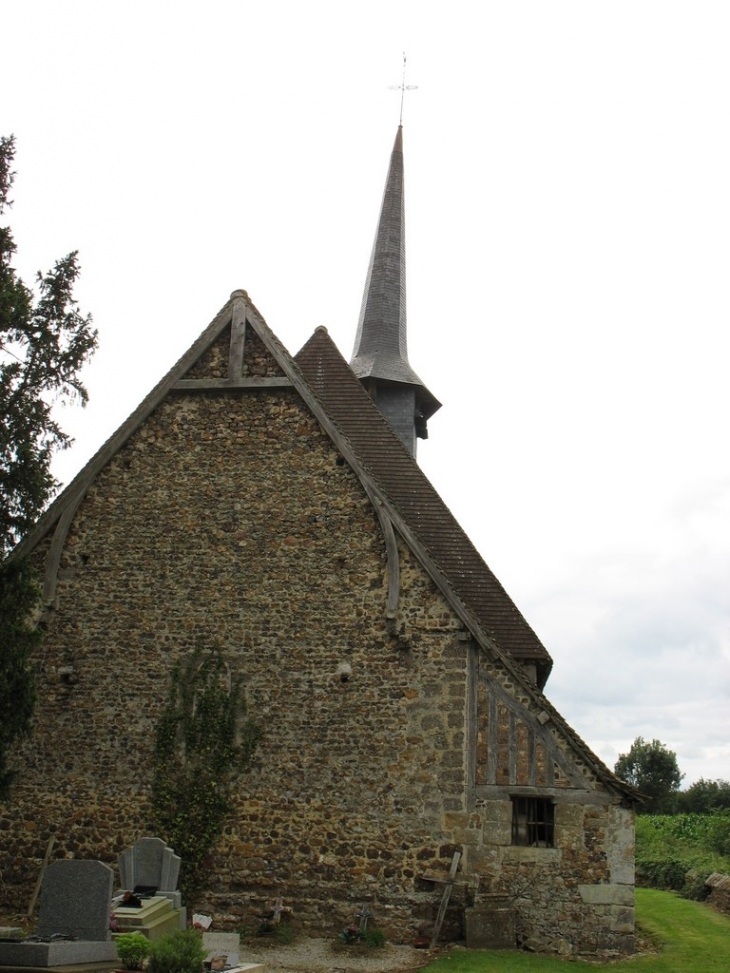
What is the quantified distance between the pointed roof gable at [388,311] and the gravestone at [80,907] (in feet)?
41.3

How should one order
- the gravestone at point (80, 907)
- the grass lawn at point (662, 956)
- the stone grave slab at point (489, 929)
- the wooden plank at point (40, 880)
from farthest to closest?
1. the wooden plank at point (40, 880)
2. the stone grave slab at point (489, 929)
3. the grass lawn at point (662, 956)
4. the gravestone at point (80, 907)

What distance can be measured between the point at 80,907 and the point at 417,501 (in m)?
7.91

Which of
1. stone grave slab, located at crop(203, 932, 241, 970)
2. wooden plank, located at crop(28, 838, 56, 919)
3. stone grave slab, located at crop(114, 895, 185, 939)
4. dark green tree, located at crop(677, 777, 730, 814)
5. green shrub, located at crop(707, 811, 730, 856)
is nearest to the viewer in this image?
stone grave slab, located at crop(114, 895, 185, 939)

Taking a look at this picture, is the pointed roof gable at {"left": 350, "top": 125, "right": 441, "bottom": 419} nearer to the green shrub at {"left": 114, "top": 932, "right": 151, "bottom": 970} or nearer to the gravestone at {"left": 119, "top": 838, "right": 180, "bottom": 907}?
the gravestone at {"left": 119, "top": 838, "right": 180, "bottom": 907}

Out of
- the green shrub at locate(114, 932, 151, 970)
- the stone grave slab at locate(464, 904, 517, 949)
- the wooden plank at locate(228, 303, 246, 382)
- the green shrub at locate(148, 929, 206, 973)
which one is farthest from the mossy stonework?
the green shrub at locate(148, 929, 206, 973)

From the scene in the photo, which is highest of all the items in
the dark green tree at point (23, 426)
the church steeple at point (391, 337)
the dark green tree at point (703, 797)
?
the church steeple at point (391, 337)

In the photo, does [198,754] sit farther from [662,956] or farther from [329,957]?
[662,956]

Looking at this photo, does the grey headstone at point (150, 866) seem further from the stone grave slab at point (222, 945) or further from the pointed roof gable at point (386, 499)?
the pointed roof gable at point (386, 499)

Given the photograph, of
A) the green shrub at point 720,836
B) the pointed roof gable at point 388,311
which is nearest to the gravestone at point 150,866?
Answer: the pointed roof gable at point 388,311

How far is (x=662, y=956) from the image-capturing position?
10672 mm

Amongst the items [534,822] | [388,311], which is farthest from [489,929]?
[388,311]

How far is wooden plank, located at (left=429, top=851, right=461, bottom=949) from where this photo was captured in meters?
10.7

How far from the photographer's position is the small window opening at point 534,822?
11.1 m

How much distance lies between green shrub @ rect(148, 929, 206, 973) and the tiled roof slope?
237 inches
